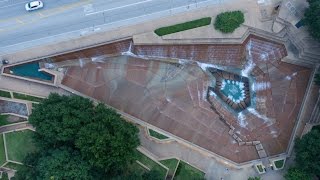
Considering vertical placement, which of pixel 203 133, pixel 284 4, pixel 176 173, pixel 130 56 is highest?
pixel 284 4

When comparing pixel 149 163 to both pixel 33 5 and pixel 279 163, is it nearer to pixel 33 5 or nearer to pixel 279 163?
pixel 279 163

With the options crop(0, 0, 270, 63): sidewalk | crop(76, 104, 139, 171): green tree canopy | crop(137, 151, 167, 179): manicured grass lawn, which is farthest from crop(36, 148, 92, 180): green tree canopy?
crop(0, 0, 270, 63): sidewalk

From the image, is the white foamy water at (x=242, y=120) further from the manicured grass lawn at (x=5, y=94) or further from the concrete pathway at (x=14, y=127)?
the manicured grass lawn at (x=5, y=94)

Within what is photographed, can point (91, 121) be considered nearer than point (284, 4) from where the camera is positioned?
Yes

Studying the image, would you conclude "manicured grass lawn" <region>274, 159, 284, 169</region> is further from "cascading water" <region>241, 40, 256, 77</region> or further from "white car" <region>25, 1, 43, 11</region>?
"white car" <region>25, 1, 43, 11</region>

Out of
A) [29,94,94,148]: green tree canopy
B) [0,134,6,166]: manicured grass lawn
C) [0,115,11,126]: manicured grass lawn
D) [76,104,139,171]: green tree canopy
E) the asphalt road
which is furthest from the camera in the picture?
the asphalt road

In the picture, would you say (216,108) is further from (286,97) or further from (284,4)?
(284,4)

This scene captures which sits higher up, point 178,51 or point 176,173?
point 178,51

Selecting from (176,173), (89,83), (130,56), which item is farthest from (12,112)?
(176,173)
